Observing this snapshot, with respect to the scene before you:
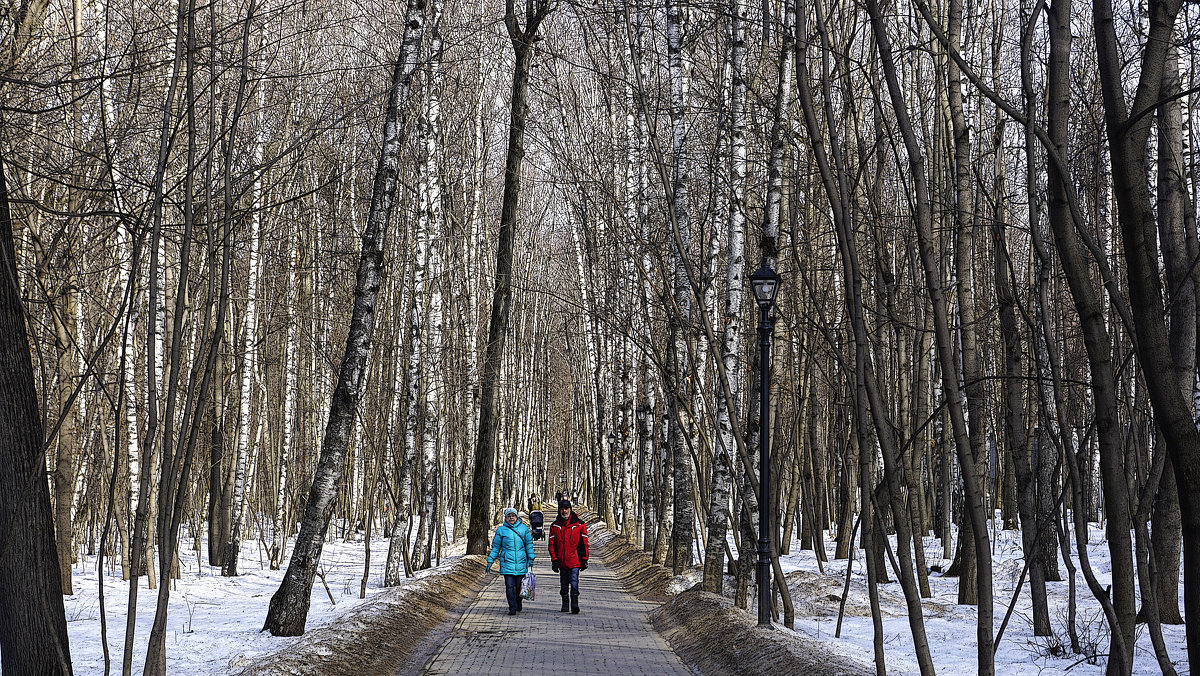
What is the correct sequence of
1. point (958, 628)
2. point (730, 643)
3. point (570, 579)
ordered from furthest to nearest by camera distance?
point (570, 579)
point (958, 628)
point (730, 643)

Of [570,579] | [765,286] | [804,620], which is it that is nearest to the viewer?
[765,286]

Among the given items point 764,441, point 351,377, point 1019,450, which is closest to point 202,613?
point 351,377

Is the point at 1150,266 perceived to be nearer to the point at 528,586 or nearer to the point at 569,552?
the point at 569,552

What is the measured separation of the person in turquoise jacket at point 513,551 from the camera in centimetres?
1438

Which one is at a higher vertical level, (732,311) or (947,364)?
(732,311)

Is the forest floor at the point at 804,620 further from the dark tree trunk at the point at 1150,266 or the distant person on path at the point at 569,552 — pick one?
the dark tree trunk at the point at 1150,266

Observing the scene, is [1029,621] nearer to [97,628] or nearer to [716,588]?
[716,588]

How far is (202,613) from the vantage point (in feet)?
44.4

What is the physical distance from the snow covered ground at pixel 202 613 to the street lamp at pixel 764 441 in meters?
5.01

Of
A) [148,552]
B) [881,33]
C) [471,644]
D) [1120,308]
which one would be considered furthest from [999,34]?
[148,552]

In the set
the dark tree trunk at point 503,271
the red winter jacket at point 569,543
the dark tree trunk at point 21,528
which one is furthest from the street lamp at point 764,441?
the dark tree trunk at point 503,271

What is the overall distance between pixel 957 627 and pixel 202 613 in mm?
10224

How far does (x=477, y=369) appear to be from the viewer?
2739 centimetres

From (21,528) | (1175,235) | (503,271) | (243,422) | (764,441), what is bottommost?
(21,528)
